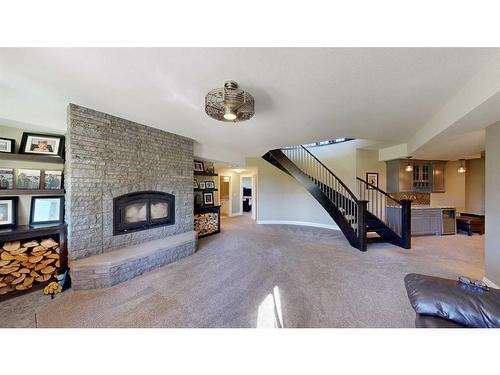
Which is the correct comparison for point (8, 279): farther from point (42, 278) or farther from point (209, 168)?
point (209, 168)

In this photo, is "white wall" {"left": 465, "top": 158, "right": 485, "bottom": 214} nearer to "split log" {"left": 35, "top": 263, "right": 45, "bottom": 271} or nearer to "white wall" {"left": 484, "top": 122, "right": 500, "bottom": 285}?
"white wall" {"left": 484, "top": 122, "right": 500, "bottom": 285}

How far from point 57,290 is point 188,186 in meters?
2.33

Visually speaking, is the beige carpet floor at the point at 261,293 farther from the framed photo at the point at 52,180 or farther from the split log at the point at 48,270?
the framed photo at the point at 52,180

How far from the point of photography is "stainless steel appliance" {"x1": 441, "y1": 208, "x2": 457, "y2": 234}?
466 centimetres

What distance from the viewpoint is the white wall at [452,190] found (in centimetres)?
528

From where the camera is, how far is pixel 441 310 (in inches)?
37.2

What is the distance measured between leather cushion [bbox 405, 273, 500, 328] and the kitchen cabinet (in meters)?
4.85

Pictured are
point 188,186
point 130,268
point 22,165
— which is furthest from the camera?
point 188,186

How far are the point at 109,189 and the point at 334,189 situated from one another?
5.13 m

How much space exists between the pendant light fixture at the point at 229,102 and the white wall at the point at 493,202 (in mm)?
3021

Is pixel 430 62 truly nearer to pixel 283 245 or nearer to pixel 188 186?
pixel 283 245
